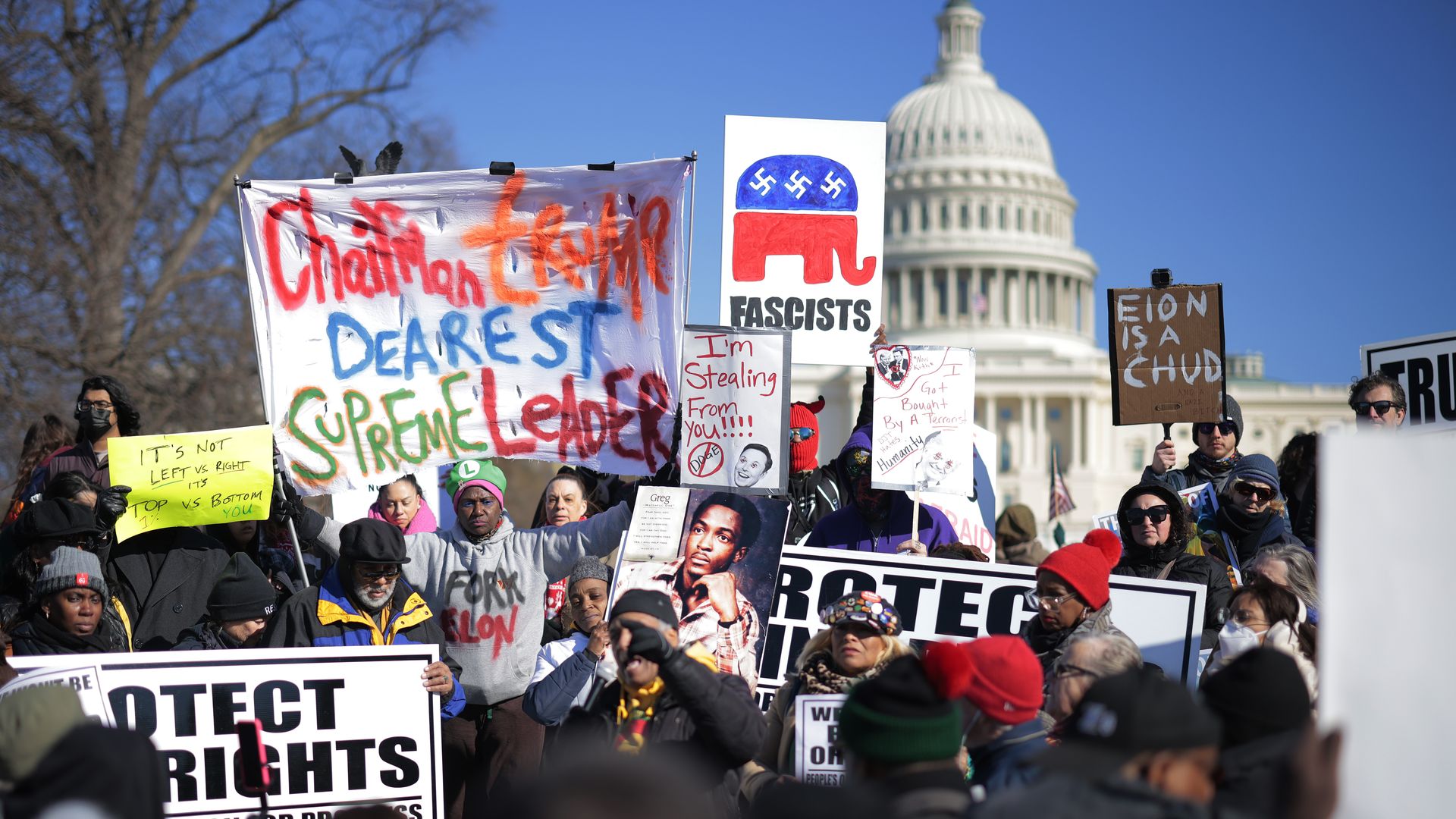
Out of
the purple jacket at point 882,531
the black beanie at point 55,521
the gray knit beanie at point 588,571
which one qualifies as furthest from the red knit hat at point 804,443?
the black beanie at point 55,521

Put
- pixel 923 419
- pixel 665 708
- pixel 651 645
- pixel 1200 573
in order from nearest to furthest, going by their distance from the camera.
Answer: pixel 651 645, pixel 665 708, pixel 1200 573, pixel 923 419

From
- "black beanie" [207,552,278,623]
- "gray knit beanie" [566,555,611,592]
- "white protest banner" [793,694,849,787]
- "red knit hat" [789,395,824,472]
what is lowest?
"white protest banner" [793,694,849,787]

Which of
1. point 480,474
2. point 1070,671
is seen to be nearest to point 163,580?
point 480,474

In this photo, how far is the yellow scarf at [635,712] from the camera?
4184 millimetres

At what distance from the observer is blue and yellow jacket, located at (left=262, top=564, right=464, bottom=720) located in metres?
5.14

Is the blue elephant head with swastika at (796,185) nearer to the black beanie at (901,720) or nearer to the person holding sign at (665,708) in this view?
the person holding sign at (665,708)

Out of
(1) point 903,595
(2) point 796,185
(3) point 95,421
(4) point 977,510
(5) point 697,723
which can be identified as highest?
(2) point 796,185

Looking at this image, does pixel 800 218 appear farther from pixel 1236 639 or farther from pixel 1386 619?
pixel 1386 619

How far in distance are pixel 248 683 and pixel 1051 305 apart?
287ft

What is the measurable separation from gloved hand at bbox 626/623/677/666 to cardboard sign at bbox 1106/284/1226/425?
3.43m

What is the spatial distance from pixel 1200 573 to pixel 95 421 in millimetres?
4380

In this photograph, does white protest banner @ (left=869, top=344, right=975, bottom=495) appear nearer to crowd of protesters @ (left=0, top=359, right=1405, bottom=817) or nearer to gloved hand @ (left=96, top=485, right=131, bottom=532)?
crowd of protesters @ (left=0, top=359, right=1405, bottom=817)

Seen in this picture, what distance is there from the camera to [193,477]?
235 inches

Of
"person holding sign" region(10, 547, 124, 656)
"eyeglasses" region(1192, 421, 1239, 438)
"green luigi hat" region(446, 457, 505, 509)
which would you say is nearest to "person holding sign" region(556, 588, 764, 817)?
"person holding sign" region(10, 547, 124, 656)
